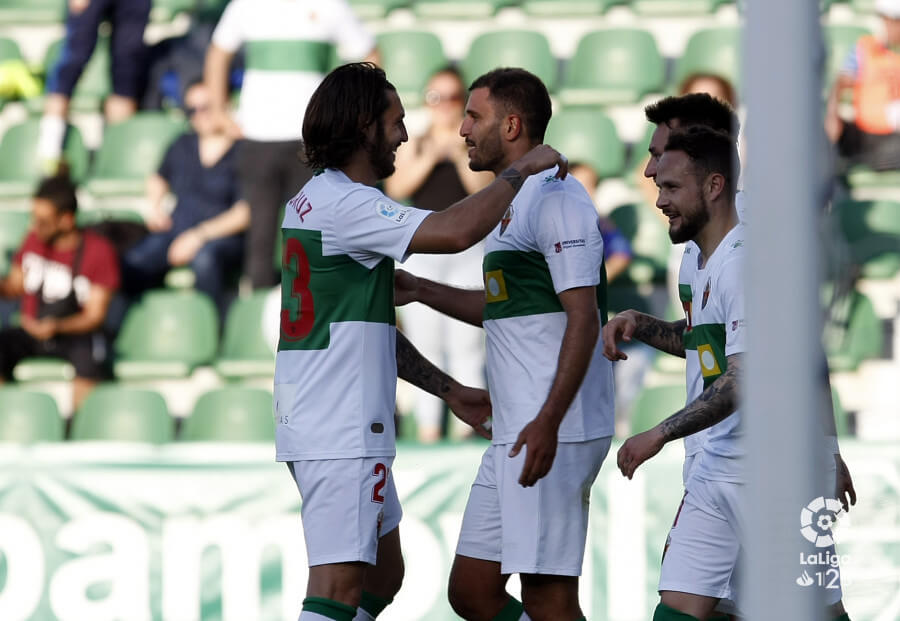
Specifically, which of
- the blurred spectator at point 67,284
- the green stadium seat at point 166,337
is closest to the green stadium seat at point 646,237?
the green stadium seat at point 166,337

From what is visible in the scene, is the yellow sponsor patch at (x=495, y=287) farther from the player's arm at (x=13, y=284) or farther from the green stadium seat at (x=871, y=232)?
the player's arm at (x=13, y=284)

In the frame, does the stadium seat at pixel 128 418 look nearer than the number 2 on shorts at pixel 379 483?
No

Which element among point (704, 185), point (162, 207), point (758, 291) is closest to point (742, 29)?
point (758, 291)

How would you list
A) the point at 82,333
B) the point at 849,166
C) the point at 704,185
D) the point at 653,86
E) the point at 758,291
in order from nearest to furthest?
the point at 758,291 < the point at 849,166 < the point at 704,185 < the point at 82,333 < the point at 653,86

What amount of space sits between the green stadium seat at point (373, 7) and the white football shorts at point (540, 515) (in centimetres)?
666

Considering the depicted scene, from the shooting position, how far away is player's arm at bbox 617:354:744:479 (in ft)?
12.4

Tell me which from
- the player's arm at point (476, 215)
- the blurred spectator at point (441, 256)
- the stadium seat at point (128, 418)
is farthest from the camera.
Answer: the stadium seat at point (128, 418)

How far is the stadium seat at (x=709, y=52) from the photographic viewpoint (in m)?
9.24

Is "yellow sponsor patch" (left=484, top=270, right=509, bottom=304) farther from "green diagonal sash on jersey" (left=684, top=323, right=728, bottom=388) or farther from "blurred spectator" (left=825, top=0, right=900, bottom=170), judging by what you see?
"blurred spectator" (left=825, top=0, right=900, bottom=170)

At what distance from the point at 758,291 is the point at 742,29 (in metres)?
0.41

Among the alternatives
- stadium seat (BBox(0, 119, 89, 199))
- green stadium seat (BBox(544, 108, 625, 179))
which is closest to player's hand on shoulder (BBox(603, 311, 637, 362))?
green stadium seat (BBox(544, 108, 625, 179))

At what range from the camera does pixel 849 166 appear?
2539 millimetres

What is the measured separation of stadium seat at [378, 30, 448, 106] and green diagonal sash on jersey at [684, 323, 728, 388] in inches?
225

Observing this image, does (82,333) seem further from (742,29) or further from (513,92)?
(742,29)
